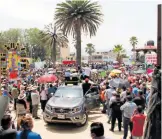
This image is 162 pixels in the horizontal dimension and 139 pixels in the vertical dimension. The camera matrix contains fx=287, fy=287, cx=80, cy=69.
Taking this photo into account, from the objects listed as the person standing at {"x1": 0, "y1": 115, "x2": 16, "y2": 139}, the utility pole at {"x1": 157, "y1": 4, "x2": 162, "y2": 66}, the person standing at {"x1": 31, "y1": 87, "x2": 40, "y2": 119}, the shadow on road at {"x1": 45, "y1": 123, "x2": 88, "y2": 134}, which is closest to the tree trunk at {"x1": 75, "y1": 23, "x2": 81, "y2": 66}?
the person standing at {"x1": 31, "y1": 87, "x2": 40, "y2": 119}

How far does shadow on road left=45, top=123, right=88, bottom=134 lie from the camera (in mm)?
11508

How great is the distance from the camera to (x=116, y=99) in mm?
10555

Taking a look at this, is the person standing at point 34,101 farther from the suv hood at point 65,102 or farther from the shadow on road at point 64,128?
the shadow on road at point 64,128

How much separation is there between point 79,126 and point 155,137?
835 centimetres

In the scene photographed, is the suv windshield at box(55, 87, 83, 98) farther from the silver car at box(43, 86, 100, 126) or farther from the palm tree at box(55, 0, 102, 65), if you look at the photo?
the palm tree at box(55, 0, 102, 65)

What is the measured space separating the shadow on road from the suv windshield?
4.34ft

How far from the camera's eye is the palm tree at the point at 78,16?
1587 inches

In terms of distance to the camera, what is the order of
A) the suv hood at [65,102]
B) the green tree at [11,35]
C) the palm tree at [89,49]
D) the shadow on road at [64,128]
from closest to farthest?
the shadow on road at [64,128]
the suv hood at [65,102]
the green tree at [11,35]
the palm tree at [89,49]

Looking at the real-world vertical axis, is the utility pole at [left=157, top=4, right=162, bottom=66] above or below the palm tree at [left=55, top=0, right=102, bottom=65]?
below

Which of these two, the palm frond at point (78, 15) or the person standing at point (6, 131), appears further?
the palm frond at point (78, 15)

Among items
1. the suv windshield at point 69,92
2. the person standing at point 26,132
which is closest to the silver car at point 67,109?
the suv windshield at point 69,92

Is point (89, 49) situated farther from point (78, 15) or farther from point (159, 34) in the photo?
point (159, 34)

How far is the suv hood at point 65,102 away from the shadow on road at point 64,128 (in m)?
0.99

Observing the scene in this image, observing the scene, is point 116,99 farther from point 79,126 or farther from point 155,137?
point 155,137
